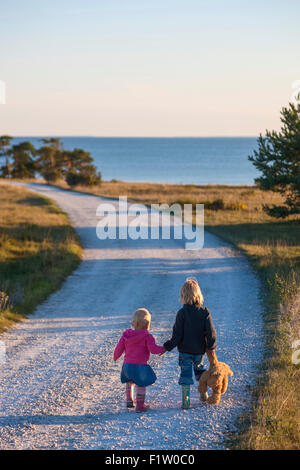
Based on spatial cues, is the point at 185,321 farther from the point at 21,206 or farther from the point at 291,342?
the point at 21,206

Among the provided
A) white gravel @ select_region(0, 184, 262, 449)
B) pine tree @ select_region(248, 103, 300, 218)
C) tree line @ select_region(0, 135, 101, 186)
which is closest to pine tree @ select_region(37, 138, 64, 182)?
tree line @ select_region(0, 135, 101, 186)

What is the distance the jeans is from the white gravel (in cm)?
38

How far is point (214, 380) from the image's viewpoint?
6180 millimetres

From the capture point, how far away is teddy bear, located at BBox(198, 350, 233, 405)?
619 centimetres

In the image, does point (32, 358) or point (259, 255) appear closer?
point (32, 358)

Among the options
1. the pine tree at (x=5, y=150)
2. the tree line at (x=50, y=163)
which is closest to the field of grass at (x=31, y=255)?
the tree line at (x=50, y=163)

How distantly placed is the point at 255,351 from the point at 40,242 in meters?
14.6

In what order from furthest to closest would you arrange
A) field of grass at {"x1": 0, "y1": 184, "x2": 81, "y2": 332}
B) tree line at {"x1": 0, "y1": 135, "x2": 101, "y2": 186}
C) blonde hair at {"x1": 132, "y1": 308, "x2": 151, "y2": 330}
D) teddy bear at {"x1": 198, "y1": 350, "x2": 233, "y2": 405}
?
tree line at {"x1": 0, "y1": 135, "x2": 101, "y2": 186} < field of grass at {"x1": 0, "y1": 184, "x2": 81, "y2": 332} < teddy bear at {"x1": 198, "y1": 350, "x2": 233, "y2": 405} < blonde hair at {"x1": 132, "y1": 308, "x2": 151, "y2": 330}

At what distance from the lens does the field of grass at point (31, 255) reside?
1195 centimetres

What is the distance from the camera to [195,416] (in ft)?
19.6

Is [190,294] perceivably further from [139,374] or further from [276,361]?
[276,361]

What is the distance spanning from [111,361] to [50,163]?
58.3 metres

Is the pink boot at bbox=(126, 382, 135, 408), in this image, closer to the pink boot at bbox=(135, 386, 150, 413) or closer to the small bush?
the pink boot at bbox=(135, 386, 150, 413)
